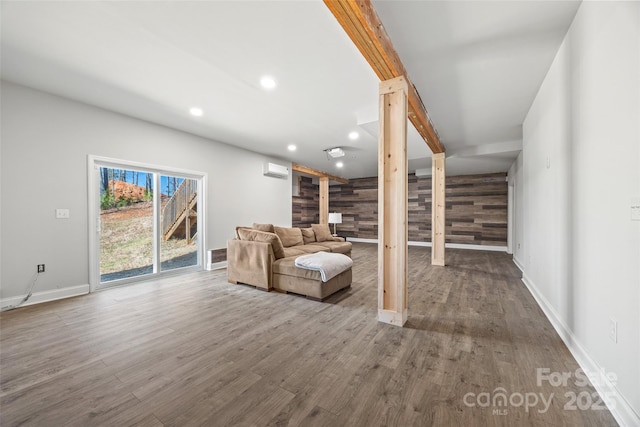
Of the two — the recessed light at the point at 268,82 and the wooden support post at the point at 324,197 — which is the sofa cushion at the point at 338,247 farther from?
the recessed light at the point at 268,82

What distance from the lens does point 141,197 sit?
4.21 meters

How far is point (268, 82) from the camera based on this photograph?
279 cm

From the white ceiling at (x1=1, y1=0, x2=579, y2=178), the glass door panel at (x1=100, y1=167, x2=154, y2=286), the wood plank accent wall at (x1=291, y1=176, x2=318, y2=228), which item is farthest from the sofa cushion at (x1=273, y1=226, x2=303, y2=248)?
the wood plank accent wall at (x1=291, y1=176, x2=318, y2=228)

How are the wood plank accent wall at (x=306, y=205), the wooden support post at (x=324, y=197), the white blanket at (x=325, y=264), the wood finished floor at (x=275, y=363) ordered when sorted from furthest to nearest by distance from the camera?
the wood plank accent wall at (x=306, y=205), the wooden support post at (x=324, y=197), the white blanket at (x=325, y=264), the wood finished floor at (x=275, y=363)

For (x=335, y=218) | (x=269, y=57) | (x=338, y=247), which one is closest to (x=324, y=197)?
(x=335, y=218)

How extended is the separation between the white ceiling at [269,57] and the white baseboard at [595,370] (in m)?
2.55

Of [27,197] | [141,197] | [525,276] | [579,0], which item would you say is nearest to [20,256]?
[27,197]

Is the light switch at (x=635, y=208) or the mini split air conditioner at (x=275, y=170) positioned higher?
the mini split air conditioner at (x=275, y=170)

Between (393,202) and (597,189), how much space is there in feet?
4.59

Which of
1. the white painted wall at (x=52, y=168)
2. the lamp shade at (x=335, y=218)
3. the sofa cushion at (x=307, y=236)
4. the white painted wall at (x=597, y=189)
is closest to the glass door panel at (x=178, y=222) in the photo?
the white painted wall at (x=52, y=168)

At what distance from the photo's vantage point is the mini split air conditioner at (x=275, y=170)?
20.2ft

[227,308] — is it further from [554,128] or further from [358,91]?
[554,128]

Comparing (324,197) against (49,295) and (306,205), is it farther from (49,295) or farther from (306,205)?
(49,295)

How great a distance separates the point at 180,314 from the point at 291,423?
202 centimetres
